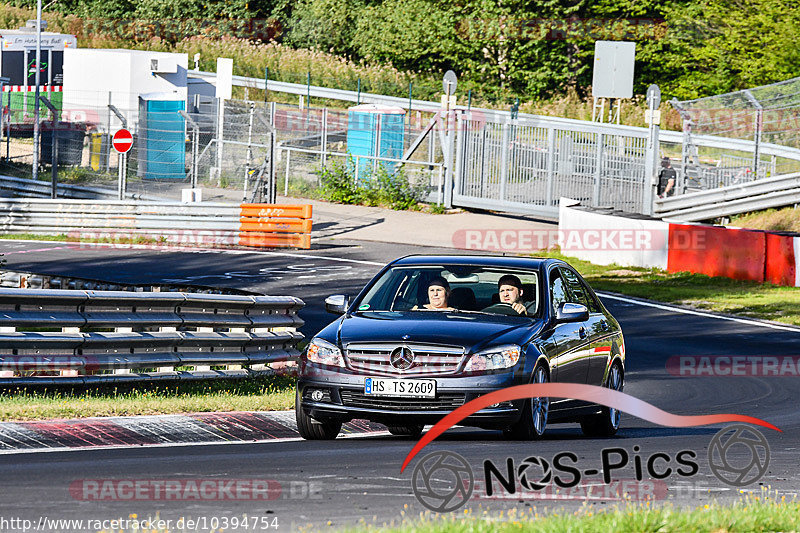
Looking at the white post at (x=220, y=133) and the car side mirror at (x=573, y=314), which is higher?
the white post at (x=220, y=133)

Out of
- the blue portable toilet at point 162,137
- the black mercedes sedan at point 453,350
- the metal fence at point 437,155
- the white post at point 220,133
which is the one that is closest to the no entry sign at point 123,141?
the metal fence at point 437,155

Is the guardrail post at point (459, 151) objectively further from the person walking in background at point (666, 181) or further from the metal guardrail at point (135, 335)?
the metal guardrail at point (135, 335)

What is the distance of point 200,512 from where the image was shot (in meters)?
6.65

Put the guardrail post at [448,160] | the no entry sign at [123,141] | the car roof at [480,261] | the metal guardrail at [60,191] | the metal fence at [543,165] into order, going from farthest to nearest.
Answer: the metal guardrail at [60,191] < the guardrail post at [448,160] < the no entry sign at [123,141] < the metal fence at [543,165] < the car roof at [480,261]

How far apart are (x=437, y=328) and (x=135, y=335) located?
3510 mm

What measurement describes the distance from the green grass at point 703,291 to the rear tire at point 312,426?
509 inches

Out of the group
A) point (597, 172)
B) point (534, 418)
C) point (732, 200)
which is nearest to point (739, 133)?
point (732, 200)

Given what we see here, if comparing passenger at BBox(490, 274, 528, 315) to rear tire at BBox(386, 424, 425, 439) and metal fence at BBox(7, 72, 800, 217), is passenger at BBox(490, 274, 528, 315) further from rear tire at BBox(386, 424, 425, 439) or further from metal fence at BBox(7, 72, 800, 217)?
metal fence at BBox(7, 72, 800, 217)

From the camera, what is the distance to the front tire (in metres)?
9.48

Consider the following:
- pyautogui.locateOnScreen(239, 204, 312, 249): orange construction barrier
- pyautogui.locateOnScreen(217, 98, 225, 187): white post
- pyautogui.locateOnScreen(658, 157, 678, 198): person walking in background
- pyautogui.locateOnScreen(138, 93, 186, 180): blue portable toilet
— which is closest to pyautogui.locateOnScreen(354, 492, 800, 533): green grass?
pyautogui.locateOnScreen(239, 204, 312, 249): orange construction barrier

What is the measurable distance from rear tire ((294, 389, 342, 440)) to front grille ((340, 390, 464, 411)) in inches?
20.5

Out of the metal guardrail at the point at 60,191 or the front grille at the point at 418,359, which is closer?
the front grille at the point at 418,359

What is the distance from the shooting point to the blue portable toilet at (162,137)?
1478 inches

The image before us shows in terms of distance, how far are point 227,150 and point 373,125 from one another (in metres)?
4.43
